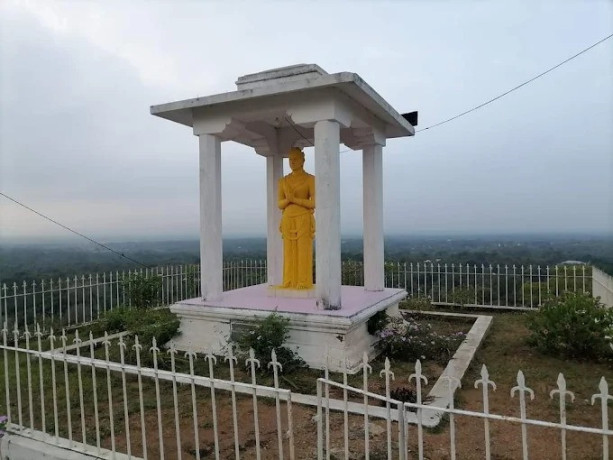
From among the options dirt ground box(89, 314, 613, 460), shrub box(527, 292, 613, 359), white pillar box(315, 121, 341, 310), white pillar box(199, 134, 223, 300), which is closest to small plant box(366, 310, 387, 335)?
white pillar box(315, 121, 341, 310)

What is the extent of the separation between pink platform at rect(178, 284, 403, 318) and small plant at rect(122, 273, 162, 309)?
3.21 meters

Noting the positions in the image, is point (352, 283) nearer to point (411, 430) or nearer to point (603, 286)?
point (603, 286)

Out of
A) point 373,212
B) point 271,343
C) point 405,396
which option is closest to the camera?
point 405,396

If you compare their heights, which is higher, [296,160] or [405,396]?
[296,160]

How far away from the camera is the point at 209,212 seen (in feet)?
22.5

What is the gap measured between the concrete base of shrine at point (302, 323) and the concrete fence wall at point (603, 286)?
3901mm

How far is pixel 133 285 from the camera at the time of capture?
9969mm

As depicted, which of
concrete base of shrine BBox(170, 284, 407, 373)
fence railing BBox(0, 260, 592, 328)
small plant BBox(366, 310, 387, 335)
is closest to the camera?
concrete base of shrine BBox(170, 284, 407, 373)

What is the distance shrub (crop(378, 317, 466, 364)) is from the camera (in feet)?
19.8

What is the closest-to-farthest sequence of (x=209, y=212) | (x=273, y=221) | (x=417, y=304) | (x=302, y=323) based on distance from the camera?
(x=302, y=323) → (x=209, y=212) → (x=273, y=221) → (x=417, y=304)

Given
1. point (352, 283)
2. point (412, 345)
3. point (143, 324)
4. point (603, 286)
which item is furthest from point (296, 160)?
point (603, 286)

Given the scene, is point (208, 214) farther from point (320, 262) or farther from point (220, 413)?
point (220, 413)

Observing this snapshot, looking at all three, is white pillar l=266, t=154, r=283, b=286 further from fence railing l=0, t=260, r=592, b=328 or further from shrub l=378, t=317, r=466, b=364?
fence railing l=0, t=260, r=592, b=328

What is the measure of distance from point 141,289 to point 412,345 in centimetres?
663
